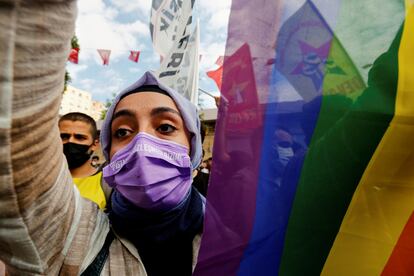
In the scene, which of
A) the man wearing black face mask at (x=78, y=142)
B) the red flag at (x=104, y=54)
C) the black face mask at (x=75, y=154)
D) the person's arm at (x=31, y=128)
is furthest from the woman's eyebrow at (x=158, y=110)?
the red flag at (x=104, y=54)

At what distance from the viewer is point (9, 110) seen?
18.6 inches

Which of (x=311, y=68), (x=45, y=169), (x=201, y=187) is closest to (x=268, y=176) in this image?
(x=311, y=68)

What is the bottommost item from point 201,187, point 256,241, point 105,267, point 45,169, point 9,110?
point 201,187

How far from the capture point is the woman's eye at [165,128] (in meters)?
1.15

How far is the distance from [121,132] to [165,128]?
0.53ft

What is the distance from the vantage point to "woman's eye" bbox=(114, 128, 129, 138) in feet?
3.76

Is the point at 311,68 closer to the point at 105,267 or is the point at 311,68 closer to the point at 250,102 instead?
the point at 250,102

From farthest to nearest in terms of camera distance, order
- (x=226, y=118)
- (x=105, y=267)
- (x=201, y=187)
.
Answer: (x=201, y=187) → (x=105, y=267) → (x=226, y=118)

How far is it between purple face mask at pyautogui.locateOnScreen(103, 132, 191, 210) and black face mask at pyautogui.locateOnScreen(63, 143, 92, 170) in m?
1.67

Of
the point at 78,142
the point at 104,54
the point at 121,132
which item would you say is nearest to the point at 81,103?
the point at 104,54

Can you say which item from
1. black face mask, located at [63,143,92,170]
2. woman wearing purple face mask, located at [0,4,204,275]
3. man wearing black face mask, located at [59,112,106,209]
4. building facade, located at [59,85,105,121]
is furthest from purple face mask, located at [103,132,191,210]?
building facade, located at [59,85,105,121]

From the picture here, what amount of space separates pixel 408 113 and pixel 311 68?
0.21 metres

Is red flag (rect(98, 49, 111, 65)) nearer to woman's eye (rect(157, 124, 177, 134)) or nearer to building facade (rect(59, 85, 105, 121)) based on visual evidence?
woman's eye (rect(157, 124, 177, 134))

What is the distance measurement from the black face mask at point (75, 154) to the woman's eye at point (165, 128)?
173 cm
